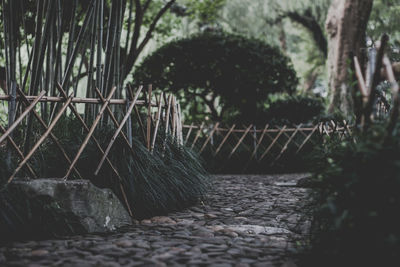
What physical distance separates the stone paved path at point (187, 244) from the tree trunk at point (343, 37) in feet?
16.6

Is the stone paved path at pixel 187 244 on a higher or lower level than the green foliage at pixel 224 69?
lower

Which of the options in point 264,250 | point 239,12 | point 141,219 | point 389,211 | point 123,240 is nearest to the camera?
point 389,211

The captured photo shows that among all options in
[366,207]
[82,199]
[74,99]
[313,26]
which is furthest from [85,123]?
[313,26]

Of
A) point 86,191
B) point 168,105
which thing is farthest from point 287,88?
point 86,191

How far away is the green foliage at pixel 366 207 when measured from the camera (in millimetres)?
1494

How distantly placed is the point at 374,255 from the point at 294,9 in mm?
13149

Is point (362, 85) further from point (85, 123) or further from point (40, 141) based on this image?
point (85, 123)

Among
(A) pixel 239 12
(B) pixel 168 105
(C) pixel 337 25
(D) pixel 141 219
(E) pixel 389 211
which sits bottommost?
(D) pixel 141 219

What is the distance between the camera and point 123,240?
2.30 meters

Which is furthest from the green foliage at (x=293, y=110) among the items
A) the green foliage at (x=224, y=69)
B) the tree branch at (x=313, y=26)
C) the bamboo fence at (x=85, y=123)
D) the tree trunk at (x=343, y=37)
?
the tree branch at (x=313, y=26)

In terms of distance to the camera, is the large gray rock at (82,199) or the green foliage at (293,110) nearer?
the large gray rock at (82,199)

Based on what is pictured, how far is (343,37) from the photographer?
784cm

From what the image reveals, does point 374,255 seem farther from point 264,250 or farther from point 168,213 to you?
point 168,213

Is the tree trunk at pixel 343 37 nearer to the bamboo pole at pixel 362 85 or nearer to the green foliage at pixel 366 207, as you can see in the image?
the bamboo pole at pixel 362 85
